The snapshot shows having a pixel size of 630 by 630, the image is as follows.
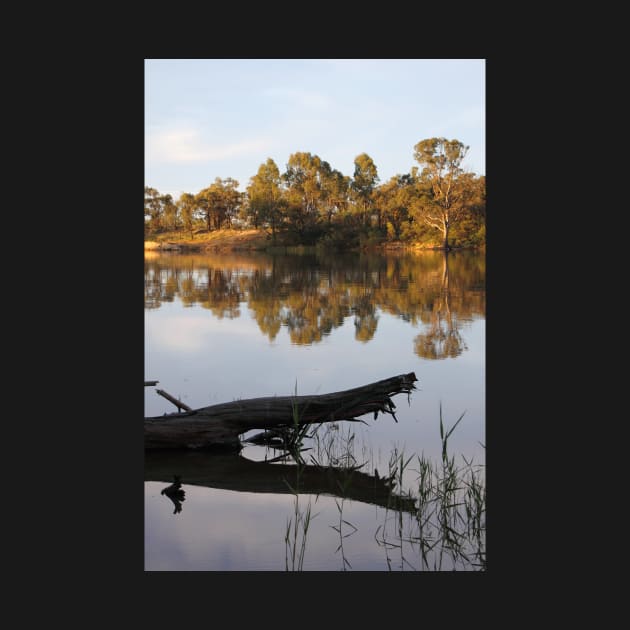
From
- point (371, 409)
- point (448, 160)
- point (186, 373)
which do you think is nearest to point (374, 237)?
point (448, 160)

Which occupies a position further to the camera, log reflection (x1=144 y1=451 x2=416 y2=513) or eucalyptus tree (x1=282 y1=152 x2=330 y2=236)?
eucalyptus tree (x1=282 y1=152 x2=330 y2=236)

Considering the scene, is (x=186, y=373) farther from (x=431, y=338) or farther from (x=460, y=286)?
(x=460, y=286)

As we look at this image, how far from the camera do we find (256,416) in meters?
7.33

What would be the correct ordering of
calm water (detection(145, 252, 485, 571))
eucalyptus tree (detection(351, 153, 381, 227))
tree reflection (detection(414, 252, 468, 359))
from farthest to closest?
eucalyptus tree (detection(351, 153, 381, 227)) → tree reflection (detection(414, 252, 468, 359)) → calm water (detection(145, 252, 485, 571))

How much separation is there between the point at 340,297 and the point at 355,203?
4425cm

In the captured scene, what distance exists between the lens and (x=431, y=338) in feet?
49.4

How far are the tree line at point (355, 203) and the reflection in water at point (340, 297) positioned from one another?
18.3 m

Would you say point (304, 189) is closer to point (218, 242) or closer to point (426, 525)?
point (218, 242)

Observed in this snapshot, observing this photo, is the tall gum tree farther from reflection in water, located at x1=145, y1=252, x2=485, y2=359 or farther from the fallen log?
the fallen log

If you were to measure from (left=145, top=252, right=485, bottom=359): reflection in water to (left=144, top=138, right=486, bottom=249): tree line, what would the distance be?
721 inches

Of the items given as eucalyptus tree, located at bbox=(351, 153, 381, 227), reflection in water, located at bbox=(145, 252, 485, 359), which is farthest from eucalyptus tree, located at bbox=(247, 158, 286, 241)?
reflection in water, located at bbox=(145, 252, 485, 359)

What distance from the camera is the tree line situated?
55125mm

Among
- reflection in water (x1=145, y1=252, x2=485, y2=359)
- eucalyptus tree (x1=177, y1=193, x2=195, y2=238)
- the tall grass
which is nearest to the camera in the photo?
the tall grass

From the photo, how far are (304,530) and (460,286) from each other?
21.6m
